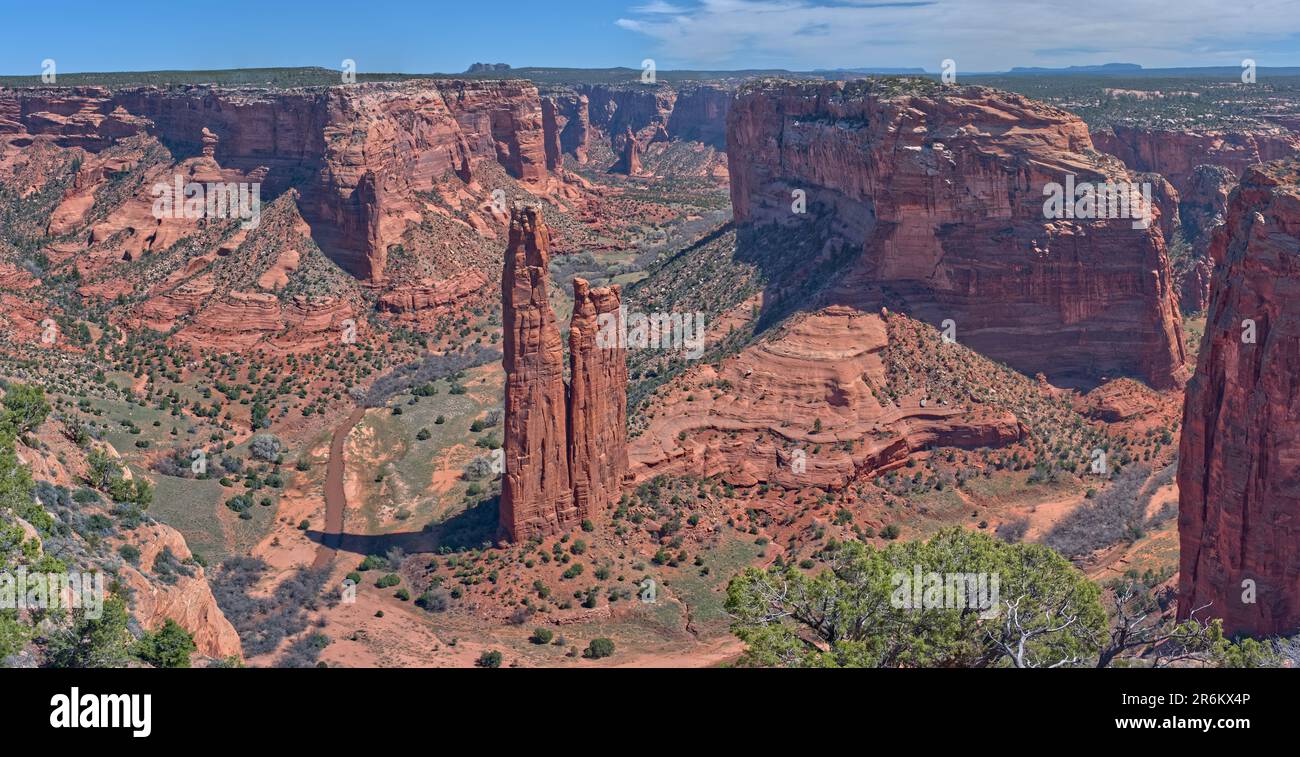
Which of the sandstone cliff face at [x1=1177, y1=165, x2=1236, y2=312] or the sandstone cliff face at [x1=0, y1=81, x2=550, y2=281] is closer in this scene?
the sandstone cliff face at [x1=1177, y1=165, x2=1236, y2=312]

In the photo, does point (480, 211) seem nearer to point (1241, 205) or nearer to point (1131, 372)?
point (1131, 372)

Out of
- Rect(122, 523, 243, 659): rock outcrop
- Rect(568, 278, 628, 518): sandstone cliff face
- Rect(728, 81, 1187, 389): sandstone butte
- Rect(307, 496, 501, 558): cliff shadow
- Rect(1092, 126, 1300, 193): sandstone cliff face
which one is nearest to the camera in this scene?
Rect(122, 523, 243, 659): rock outcrop

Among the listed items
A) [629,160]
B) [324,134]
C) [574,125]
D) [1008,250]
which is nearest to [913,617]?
[1008,250]

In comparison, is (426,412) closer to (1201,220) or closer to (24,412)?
(24,412)

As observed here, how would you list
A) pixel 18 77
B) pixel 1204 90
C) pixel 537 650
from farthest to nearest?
pixel 1204 90, pixel 18 77, pixel 537 650

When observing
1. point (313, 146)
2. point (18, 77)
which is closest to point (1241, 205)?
point (313, 146)

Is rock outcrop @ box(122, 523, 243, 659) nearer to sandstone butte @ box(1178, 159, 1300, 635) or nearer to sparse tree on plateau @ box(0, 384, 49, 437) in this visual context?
sparse tree on plateau @ box(0, 384, 49, 437)

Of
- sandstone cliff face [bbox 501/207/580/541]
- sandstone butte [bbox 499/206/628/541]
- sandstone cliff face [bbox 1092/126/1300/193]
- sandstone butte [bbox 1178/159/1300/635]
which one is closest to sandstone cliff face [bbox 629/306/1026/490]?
sandstone butte [bbox 499/206/628/541]
